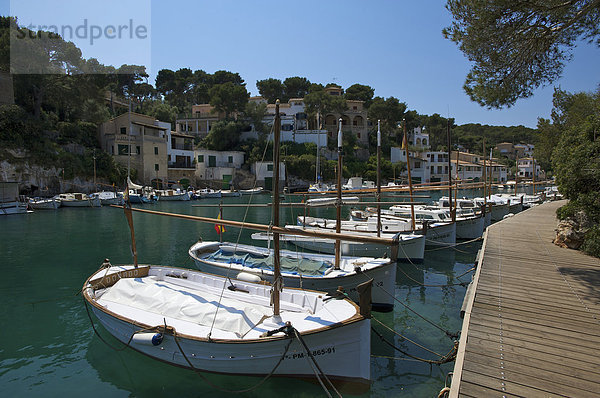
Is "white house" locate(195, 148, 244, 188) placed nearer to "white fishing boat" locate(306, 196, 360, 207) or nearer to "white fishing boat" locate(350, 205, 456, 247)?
"white fishing boat" locate(306, 196, 360, 207)

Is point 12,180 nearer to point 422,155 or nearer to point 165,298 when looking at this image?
point 165,298

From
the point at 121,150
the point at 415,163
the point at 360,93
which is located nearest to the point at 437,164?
the point at 415,163

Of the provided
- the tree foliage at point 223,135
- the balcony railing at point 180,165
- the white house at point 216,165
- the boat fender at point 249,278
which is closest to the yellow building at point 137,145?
the balcony railing at point 180,165

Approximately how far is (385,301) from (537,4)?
34.9ft

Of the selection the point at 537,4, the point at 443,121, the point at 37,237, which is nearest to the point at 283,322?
the point at 537,4

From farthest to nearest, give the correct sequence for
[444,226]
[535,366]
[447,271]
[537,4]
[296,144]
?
[296,144], [444,226], [447,271], [537,4], [535,366]

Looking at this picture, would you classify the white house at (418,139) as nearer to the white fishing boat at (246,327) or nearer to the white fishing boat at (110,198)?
the white fishing boat at (110,198)

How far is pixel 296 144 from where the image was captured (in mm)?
69938

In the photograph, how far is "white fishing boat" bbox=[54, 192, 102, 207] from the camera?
4219 cm

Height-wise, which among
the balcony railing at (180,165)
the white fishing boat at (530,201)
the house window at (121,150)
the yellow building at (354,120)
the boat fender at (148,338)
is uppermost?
the yellow building at (354,120)

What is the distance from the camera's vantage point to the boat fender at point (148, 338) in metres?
7.66

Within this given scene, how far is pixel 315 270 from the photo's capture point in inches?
485

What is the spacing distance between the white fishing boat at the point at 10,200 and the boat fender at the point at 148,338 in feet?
125

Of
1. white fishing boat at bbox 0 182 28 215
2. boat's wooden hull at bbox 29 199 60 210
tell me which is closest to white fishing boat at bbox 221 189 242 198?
boat's wooden hull at bbox 29 199 60 210
